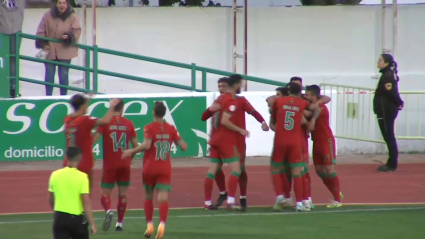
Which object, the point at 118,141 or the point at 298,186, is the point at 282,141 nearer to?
the point at 298,186

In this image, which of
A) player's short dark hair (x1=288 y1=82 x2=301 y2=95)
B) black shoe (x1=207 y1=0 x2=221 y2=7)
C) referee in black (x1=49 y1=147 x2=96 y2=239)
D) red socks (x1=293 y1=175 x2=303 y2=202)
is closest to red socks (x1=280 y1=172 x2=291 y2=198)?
red socks (x1=293 y1=175 x2=303 y2=202)

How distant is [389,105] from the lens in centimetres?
1541

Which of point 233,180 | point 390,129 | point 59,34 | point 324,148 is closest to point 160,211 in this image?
point 233,180

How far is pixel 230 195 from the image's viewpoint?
464 inches

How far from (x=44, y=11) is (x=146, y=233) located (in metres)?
10.6

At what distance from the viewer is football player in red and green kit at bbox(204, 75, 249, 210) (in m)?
11.7

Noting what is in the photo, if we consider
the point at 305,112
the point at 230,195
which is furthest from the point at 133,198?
the point at 305,112

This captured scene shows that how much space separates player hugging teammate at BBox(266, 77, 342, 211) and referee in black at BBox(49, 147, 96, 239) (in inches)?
180

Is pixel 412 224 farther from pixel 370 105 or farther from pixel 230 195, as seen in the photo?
pixel 370 105

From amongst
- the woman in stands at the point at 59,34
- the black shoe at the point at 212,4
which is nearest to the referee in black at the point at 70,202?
the woman in stands at the point at 59,34

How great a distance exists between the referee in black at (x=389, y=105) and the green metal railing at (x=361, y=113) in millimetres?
2419

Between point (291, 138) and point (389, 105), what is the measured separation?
4394mm

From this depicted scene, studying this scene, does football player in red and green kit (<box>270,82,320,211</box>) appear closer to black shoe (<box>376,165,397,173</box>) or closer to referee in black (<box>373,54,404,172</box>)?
referee in black (<box>373,54,404,172</box>)

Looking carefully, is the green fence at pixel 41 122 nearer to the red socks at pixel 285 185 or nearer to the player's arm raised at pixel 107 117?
the red socks at pixel 285 185
